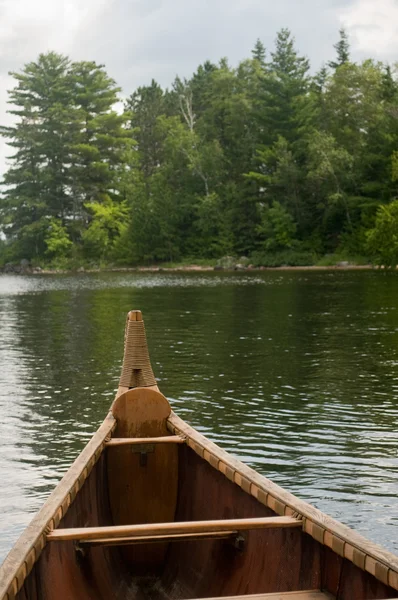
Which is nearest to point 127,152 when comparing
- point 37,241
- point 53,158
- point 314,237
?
point 53,158

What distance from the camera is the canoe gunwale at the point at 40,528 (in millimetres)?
3295

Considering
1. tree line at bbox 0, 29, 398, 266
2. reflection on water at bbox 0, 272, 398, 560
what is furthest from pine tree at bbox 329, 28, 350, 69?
reflection on water at bbox 0, 272, 398, 560

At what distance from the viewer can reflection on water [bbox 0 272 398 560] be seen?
8711 millimetres

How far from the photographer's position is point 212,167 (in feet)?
256

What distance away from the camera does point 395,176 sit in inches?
2345

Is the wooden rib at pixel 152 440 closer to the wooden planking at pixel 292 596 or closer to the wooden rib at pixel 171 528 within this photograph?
the wooden rib at pixel 171 528

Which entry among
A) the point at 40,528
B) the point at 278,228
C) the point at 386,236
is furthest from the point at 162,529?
the point at 278,228

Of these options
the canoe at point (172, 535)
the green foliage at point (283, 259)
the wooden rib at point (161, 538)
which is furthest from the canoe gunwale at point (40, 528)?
the green foliage at point (283, 259)

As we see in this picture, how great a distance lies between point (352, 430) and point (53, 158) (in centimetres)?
8373

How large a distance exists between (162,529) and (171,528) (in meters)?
0.05

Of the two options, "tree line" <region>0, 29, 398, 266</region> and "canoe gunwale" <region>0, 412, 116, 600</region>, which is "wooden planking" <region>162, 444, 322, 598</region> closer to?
"canoe gunwale" <region>0, 412, 116, 600</region>

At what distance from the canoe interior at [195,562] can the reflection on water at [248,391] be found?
1914 mm

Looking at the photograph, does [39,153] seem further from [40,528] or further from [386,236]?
[40,528]

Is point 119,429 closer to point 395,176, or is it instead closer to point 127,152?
point 395,176
